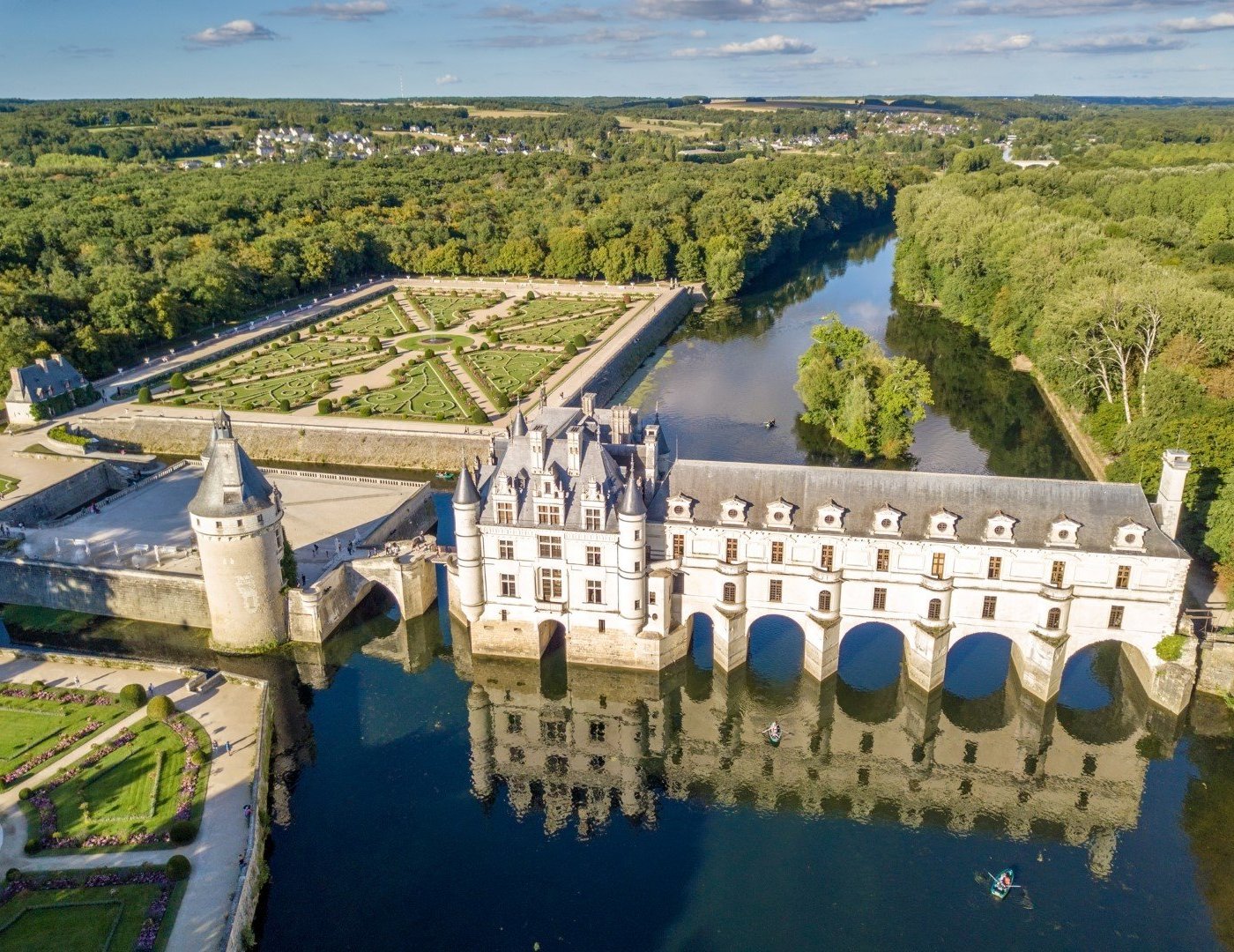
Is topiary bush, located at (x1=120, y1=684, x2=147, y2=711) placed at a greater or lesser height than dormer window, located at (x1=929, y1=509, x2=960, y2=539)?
lesser

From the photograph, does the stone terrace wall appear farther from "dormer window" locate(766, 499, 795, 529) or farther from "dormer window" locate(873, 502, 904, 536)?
"dormer window" locate(873, 502, 904, 536)

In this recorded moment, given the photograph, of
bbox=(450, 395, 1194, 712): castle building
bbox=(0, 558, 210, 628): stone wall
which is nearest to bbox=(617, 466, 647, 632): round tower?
bbox=(450, 395, 1194, 712): castle building

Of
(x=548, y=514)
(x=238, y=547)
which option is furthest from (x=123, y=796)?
(x=548, y=514)

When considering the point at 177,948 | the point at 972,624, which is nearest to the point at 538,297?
the point at 972,624

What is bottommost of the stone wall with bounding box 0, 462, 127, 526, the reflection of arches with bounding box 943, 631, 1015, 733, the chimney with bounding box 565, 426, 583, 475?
the reflection of arches with bounding box 943, 631, 1015, 733

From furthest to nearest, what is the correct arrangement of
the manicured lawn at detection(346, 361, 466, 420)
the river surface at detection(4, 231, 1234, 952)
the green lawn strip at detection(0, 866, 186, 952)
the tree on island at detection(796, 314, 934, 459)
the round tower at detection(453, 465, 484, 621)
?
the manicured lawn at detection(346, 361, 466, 420)
the tree on island at detection(796, 314, 934, 459)
the round tower at detection(453, 465, 484, 621)
the river surface at detection(4, 231, 1234, 952)
the green lawn strip at detection(0, 866, 186, 952)

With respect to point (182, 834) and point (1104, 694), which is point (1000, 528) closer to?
point (1104, 694)

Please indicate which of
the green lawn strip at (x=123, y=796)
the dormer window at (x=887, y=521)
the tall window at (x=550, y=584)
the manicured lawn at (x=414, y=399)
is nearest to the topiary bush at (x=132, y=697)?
the green lawn strip at (x=123, y=796)
